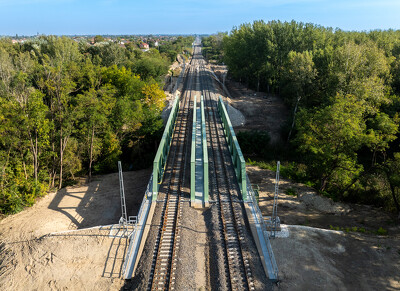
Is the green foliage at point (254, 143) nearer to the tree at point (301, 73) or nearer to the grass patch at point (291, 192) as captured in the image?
the tree at point (301, 73)

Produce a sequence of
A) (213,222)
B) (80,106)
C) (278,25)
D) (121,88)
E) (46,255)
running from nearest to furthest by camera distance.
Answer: (46,255) < (213,222) < (80,106) < (121,88) < (278,25)

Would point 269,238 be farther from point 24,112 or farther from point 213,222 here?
point 24,112

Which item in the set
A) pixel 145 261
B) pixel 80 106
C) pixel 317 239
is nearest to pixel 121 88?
pixel 80 106

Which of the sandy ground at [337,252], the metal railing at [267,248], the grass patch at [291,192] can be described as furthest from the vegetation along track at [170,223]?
the grass patch at [291,192]

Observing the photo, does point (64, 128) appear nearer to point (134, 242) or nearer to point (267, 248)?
point (134, 242)

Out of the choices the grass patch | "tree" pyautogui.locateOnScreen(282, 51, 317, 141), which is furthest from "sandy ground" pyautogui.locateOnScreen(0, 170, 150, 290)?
"tree" pyautogui.locateOnScreen(282, 51, 317, 141)

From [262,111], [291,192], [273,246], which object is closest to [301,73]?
[262,111]
